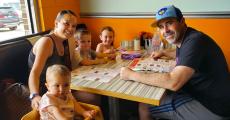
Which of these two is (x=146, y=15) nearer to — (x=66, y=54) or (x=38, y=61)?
(x=66, y=54)

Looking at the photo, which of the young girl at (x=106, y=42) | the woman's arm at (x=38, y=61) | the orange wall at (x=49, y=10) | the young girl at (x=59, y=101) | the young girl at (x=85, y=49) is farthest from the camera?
the orange wall at (x=49, y=10)

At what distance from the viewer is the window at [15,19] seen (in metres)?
2.24

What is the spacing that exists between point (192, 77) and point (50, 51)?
0.99 metres

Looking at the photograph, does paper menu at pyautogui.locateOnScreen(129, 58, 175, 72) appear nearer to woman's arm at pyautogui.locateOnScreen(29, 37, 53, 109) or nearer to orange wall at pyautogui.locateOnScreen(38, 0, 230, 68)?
woman's arm at pyautogui.locateOnScreen(29, 37, 53, 109)

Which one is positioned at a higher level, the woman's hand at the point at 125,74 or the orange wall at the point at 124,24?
the orange wall at the point at 124,24

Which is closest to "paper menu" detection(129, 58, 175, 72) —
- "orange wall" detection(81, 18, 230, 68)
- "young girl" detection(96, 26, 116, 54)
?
"young girl" detection(96, 26, 116, 54)

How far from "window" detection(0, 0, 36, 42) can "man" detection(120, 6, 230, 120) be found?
140 cm

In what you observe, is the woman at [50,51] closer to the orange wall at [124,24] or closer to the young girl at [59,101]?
the young girl at [59,101]

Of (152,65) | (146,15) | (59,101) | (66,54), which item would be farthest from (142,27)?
(59,101)

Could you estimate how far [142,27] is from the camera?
280cm

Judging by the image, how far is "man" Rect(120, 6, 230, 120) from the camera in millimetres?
1364

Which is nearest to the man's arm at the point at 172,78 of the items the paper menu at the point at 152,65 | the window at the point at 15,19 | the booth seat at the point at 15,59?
the paper menu at the point at 152,65

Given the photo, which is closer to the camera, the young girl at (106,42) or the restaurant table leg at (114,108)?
the restaurant table leg at (114,108)

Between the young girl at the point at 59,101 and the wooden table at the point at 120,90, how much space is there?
0.41 feet
